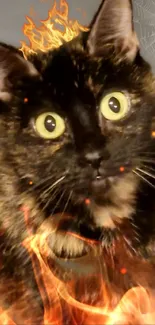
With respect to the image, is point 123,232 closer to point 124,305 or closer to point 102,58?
point 124,305

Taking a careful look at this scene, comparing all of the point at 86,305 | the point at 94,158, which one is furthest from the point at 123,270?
the point at 94,158

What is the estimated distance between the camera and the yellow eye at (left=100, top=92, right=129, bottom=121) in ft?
2.42

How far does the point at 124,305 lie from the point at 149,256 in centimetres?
10

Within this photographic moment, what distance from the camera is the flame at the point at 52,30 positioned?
84cm

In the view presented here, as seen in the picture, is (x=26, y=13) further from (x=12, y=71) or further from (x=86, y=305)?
(x=86, y=305)

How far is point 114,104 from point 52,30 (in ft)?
0.75

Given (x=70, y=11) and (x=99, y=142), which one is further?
(x=70, y=11)

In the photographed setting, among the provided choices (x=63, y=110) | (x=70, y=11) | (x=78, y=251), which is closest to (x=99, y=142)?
(x=63, y=110)

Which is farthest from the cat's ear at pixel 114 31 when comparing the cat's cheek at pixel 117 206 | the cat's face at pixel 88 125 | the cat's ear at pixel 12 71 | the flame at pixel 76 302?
the flame at pixel 76 302

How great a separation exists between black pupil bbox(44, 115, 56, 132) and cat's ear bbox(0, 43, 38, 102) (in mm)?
81

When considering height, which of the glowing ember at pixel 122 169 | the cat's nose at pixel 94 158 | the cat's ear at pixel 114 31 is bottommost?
the glowing ember at pixel 122 169

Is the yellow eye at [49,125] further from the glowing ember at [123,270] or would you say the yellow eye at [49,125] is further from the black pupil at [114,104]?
the glowing ember at [123,270]

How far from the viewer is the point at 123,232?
0.76 meters

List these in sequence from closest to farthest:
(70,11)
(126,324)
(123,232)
Result: 1. (126,324)
2. (123,232)
3. (70,11)
